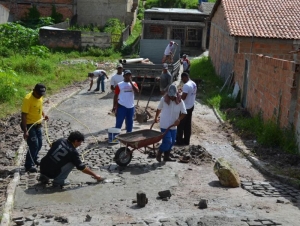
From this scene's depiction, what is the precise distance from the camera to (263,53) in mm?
20234

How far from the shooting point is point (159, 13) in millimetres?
36875

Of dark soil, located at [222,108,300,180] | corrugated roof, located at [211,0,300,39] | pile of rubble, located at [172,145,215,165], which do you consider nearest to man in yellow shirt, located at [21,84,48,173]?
pile of rubble, located at [172,145,215,165]

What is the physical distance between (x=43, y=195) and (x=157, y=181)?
216 cm

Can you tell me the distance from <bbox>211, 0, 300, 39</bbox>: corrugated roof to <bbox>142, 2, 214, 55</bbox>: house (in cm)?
1112

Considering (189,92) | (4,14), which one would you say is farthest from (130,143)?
(4,14)

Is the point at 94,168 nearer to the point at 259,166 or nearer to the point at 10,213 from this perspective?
the point at 10,213

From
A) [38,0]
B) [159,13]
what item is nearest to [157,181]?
[159,13]

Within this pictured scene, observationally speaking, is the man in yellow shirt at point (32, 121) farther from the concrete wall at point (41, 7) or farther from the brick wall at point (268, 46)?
the concrete wall at point (41, 7)

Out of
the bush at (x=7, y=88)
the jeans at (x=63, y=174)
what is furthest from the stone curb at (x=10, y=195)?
the bush at (x=7, y=88)

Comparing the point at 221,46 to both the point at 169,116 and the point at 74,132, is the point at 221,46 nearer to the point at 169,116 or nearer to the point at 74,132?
the point at 169,116

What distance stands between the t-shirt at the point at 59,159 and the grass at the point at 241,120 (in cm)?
517

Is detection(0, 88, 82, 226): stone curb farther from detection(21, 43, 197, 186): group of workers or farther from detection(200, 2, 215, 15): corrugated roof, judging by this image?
detection(200, 2, 215, 15): corrugated roof

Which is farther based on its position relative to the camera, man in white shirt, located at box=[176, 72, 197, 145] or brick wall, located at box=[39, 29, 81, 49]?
brick wall, located at box=[39, 29, 81, 49]

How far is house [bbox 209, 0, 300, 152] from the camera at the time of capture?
1163 centimetres
